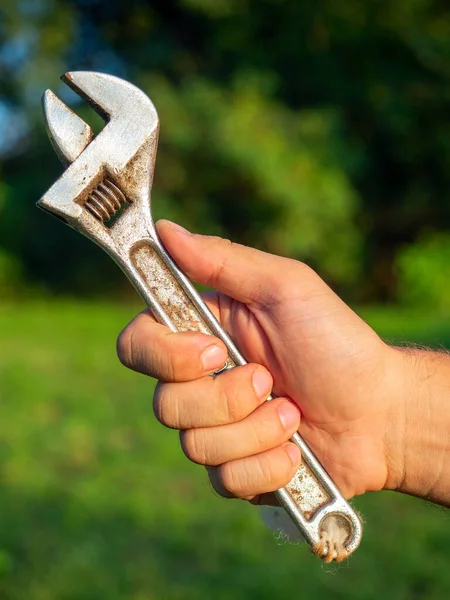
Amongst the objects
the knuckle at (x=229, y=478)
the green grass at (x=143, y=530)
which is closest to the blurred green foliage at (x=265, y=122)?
the green grass at (x=143, y=530)

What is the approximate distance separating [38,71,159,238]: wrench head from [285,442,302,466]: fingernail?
852 millimetres

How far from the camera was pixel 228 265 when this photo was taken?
2252 mm

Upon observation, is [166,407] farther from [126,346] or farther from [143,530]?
[143,530]

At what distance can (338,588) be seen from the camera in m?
3.51

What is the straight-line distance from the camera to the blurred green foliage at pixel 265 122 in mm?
15688

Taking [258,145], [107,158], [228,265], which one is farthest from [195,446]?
[258,145]

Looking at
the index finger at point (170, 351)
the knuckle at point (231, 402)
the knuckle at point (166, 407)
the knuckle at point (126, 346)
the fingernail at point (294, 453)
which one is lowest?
the fingernail at point (294, 453)

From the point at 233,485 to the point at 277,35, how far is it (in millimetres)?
16820

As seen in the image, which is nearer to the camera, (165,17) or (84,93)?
(84,93)

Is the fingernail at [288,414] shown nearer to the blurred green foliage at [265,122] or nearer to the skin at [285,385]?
the skin at [285,385]

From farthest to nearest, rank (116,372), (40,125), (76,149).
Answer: (40,125) → (116,372) → (76,149)

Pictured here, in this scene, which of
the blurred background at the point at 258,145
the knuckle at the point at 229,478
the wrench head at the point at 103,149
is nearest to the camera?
the wrench head at the point at 103,149

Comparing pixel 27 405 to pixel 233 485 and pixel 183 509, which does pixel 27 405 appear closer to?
pixel 183 509

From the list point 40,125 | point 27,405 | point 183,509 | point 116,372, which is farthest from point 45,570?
point 40,125
